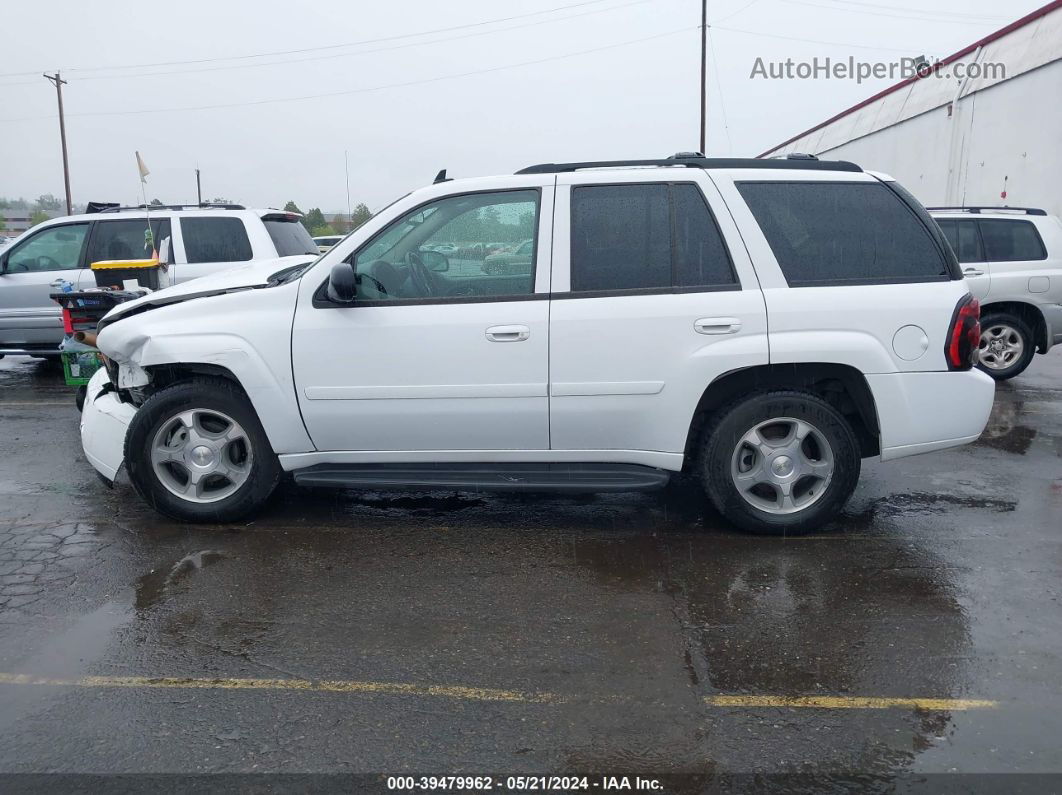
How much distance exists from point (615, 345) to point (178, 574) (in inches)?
96.2

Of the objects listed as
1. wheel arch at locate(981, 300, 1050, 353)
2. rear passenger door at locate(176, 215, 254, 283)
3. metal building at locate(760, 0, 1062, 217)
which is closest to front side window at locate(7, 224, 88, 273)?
rear passenger door at locate(176, 215, 254, 283)

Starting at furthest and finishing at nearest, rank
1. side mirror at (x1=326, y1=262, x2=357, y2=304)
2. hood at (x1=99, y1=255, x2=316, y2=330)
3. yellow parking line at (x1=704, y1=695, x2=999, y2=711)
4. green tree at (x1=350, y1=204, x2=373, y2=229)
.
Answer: green tree at (x1=350, y1=204, x2=373, y2=229) → hood at (x1=99, y1=255, x2=316, y2=330) → side mirror at (x1=326, y1=262, x2=357, y2=304) → yellow parking line at (x1=704, y1=695, x2=999, y2=711)

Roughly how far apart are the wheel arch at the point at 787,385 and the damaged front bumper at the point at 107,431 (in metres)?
3.18

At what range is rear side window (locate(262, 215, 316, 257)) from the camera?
9.64 m

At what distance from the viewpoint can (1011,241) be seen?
373 inches

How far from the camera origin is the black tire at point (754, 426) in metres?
4.57

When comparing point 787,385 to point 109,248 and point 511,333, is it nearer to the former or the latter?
Answer: point 511,333

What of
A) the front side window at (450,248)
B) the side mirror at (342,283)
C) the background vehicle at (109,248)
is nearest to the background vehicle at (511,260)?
the front side window at (450,248)

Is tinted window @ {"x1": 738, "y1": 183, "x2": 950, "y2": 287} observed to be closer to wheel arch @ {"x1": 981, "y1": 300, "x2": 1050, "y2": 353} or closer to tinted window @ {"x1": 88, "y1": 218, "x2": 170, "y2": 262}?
wheel arch @ {"x1": 981, "y1": 300, "x2": 1050, "y2": 353}

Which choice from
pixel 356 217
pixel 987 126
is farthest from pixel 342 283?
pixel 987 126

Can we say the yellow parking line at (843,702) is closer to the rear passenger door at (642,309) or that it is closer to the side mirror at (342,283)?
the rear passenger door at (642,309)

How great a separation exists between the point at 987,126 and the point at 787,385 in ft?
61.1

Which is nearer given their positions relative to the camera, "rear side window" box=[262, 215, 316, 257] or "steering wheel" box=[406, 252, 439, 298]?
"steering wheel" box=[406, 252, 439, 298]

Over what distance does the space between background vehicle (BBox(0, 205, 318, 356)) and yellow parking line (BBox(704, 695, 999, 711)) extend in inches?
295
